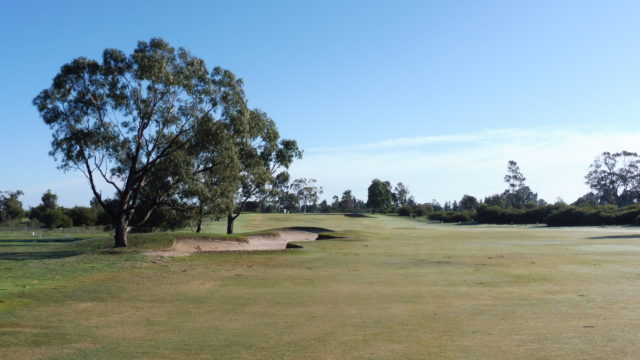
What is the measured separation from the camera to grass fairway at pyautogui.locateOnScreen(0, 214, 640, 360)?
902 cm

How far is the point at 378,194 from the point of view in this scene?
15975 centimetres

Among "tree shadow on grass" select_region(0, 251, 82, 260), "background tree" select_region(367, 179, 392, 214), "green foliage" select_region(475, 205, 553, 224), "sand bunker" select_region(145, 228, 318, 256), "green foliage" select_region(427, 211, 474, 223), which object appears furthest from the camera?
"background tree" select_region(367, 179, 392, 214)

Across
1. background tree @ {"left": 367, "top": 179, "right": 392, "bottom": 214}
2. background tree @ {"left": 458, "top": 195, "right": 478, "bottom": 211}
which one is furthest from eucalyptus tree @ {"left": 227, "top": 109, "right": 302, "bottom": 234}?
background tree @ {"left": 458, "top": 195, "right": 478, "bottom": 211}

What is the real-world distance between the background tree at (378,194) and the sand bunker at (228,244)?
105 meters

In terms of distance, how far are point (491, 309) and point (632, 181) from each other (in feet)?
482

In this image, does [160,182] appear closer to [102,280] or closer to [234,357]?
[102,280]

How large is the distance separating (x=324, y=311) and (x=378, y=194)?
14800cm

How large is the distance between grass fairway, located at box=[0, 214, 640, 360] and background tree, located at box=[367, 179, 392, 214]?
447 feet

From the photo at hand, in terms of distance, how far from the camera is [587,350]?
8.62 m

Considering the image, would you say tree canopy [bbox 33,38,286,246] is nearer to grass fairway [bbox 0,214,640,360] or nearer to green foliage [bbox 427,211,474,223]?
grass fairway [bbox 0,214,640,360]

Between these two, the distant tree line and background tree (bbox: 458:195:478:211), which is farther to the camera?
background tree (bbox: 458:195:478:211)

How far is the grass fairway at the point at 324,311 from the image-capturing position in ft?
29.6

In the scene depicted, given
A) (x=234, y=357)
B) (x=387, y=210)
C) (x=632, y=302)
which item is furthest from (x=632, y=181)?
(x=234, y=357)

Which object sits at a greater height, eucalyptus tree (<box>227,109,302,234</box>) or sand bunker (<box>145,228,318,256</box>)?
eucalyptus tree (<box>227,109,302,234</box>)
